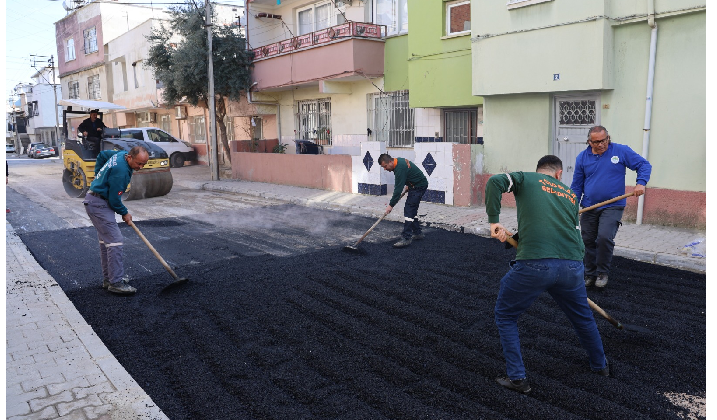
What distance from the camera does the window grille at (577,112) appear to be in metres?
10.2

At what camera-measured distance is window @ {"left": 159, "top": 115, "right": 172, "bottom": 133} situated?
30467 mm

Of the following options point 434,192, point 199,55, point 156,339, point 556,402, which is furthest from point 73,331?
point 199,55

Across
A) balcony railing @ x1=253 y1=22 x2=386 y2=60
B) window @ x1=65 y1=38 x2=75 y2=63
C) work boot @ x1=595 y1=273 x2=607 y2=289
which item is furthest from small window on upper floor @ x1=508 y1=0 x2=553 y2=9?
window @ x1=65 y1=38 x2=75 y2=63

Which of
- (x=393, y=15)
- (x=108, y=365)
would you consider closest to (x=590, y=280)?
(x=108, y=365)

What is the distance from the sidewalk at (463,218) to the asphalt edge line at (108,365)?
6.31m

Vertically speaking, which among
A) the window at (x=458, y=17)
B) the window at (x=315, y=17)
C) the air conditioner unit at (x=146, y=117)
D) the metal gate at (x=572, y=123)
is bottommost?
the metal gate at (x=572, y=123)

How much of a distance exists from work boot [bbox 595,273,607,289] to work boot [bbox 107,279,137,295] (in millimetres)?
5241

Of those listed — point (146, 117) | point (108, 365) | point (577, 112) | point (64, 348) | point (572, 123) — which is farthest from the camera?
point (146, 117)

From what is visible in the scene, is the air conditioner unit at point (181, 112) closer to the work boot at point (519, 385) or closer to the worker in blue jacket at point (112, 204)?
the worker in blue jacket at point (112, 204)

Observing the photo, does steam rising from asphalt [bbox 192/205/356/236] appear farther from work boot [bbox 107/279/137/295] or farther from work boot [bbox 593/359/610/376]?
work boot [bbox 593/359/610/376]

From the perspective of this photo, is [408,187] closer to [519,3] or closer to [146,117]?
[519,3]

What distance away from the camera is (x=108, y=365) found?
→ 434 cm

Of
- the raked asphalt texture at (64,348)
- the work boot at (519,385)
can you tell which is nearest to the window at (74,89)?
the raked asphalt texture at (64,348)

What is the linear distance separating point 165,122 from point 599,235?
28.7 meters
